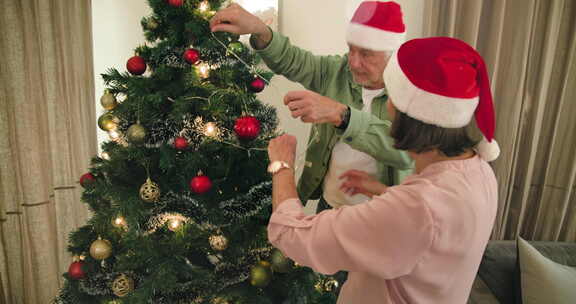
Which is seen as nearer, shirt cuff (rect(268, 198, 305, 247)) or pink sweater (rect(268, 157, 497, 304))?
pink sweater (rect(268, 157, 497, 304))

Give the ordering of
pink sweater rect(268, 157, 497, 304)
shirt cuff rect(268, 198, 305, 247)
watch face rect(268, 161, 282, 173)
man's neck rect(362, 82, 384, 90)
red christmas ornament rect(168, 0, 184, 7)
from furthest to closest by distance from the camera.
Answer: man's neck rect(362, 82, 384, 90) → red christmas ornament rect(168, 0, 184, 7) → watch face rect(268, 161, 282, 173) → shirt cuff rect(268, 198, 305, 247) → pink sweater rect(268, 157, 497, 304)

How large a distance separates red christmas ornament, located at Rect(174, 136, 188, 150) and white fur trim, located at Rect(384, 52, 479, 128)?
23.9 inches

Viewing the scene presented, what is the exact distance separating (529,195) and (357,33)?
1564 millimetres

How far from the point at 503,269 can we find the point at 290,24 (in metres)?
1.71

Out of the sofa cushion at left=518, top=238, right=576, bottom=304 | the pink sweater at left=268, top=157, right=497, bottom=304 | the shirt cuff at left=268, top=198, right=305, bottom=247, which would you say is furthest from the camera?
the sofa cushion at left=518, top=238, right=576, bottom=304

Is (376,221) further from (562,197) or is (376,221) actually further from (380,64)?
(562,197)

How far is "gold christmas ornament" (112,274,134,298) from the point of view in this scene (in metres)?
1.08

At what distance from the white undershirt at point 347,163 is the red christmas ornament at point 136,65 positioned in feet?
2.36

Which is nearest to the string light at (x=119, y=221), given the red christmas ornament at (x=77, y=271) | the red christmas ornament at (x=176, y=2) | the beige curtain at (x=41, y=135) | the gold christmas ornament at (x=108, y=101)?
the red christmas ornament at (x=77, y=271)

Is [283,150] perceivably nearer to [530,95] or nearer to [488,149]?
[488,149]

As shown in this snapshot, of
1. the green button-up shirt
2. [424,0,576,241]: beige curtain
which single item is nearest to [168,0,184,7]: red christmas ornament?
the green button-up shirt

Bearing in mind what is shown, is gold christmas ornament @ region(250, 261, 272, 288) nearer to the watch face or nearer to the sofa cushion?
the watch face

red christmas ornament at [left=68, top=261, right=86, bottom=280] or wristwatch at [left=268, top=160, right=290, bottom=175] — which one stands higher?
wristwatch at [left=268, top=160, right=290, bottom=175]

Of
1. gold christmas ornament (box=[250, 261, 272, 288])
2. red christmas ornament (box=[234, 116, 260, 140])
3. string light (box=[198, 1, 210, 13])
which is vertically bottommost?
gold christmas ornament (box=[250, 261, 272, 288])
